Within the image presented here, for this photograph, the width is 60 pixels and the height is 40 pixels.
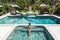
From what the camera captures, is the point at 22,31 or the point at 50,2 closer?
the point at 22,31

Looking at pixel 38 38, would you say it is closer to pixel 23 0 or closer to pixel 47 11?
pixel 47 11

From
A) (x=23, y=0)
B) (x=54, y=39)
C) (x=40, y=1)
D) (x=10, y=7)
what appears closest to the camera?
(x=54, y=39)

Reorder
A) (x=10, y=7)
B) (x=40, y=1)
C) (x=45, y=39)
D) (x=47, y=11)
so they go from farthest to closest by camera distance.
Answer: (x=40, y=1), (x=10, y=7), (x=47, y=11), (x=45, y=39)

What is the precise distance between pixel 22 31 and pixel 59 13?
1298 centimetres

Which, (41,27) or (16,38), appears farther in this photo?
(41,27)

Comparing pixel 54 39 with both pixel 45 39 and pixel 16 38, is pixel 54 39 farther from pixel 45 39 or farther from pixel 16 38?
pixel 16 38

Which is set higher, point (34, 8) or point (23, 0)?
point (23, 0)

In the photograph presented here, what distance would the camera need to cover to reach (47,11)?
28.6 metres

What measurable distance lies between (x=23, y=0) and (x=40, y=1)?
528 cm

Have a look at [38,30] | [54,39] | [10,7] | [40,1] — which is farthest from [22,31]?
[40,1]

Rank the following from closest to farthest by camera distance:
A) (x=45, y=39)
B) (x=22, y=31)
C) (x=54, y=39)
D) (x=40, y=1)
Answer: (x=54, y=39)
(x=45, y=39)
(x=22, y=31)
(x=40, y=1)

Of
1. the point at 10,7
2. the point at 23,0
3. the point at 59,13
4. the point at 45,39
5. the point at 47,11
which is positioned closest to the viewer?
the point at 45,39

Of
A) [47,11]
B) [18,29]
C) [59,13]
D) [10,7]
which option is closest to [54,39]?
[18,29]

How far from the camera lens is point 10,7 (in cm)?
3191
